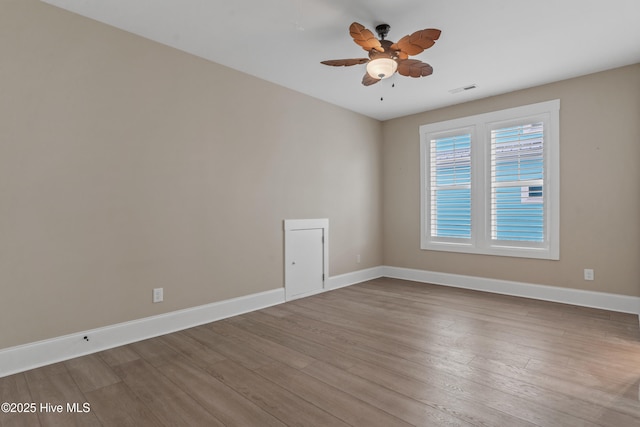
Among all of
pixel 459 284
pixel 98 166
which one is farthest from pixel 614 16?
pixel 98 166

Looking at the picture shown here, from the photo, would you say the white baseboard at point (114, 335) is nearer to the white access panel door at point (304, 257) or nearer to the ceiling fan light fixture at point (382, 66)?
the white access panel door at point (304, 257)

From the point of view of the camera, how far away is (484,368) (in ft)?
7.39

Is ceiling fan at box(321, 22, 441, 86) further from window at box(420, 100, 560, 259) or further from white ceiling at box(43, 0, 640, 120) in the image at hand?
window at box(420, 100, 560, 259)

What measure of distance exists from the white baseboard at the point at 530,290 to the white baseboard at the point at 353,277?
27 cm

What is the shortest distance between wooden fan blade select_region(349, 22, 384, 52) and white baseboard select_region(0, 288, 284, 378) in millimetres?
2708

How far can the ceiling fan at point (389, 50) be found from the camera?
91.5 inches

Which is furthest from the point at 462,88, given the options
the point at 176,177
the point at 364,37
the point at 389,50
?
the point at 176,177

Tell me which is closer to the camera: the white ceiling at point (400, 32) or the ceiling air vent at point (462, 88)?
the white ceiling at point (400, 32)

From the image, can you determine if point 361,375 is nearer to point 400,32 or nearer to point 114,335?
point 114,335

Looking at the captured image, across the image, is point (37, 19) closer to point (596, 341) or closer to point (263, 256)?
point (263, 256)

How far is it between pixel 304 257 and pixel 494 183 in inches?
107

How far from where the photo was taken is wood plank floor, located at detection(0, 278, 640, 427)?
1.75 meters

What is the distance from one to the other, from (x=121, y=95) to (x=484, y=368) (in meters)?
3.49

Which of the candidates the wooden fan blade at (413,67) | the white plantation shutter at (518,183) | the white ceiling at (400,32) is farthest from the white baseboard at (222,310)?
the wooden fan blade at (413,67)
